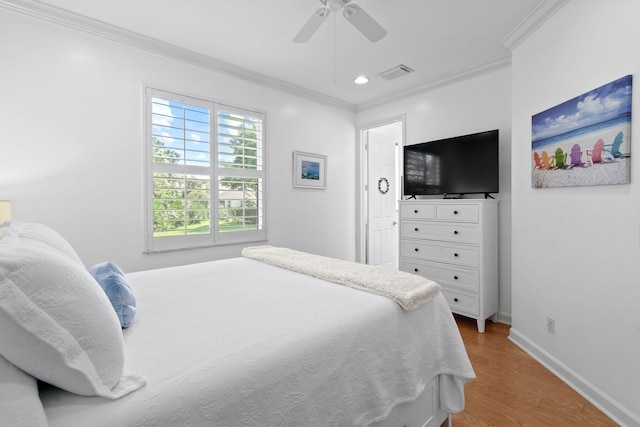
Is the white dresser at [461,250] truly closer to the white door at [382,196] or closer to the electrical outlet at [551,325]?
the electrical outlet at [551,325]

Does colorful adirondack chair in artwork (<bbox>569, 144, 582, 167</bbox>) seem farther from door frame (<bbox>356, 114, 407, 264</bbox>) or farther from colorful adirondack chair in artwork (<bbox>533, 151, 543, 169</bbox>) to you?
door frame (<bbox>356, 114, 407, 264</bbox>)

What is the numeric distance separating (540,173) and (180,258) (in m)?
3.28

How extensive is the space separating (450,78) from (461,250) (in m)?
2.02

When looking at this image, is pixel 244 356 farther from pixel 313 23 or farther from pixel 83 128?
pixel 83 128

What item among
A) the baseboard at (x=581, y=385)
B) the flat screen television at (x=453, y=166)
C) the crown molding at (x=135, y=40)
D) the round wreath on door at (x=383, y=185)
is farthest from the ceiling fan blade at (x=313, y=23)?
the round wreath on door at (x=383, y=185)

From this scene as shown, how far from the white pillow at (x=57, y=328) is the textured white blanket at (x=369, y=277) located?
1050 mm

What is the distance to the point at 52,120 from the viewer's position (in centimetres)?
236

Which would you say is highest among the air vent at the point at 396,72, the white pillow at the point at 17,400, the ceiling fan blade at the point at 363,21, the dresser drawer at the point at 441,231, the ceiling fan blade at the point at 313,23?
the air vent at the point at 396,72

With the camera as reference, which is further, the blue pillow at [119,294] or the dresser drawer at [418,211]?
the dresser drawer at [418,211]

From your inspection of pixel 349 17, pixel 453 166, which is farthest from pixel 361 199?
pixel 349 17

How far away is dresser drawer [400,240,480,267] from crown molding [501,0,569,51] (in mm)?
1903

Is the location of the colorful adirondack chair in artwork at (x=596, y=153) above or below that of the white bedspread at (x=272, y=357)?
above

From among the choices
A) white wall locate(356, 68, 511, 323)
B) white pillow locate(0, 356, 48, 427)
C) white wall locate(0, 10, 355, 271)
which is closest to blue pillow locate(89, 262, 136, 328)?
white pillow locate(0, 356, 48, 427)

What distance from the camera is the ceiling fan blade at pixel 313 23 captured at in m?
1.96
